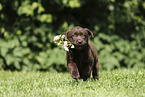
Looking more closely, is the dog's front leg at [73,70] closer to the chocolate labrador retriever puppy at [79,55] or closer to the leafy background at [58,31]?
the chocolate labrador retriever puppy at [79,55]

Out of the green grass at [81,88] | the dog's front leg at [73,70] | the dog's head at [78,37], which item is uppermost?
the dog's head at [78,37]

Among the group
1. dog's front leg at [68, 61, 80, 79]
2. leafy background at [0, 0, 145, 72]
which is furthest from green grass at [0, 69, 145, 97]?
leafy background at [0, 0, 145, 72]

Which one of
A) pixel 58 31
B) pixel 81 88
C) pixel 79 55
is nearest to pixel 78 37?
pixel 79 55

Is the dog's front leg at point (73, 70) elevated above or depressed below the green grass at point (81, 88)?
above

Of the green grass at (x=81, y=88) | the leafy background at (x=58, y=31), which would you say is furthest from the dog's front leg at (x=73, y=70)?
the leafy background at (x=58, y=31)

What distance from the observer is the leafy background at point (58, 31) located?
9.30 m

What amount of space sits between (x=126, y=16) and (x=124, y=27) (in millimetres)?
613

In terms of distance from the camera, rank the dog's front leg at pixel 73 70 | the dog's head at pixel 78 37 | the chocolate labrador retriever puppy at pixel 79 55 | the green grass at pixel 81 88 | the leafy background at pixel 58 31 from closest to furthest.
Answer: the green grass at pixel 81 88, the dog's head at pixel 78 37, the chocolate labrador retriever puppy at pixel 79 55, the dog's front leg at pixel 73 70, the leafy background at pixel 58 31

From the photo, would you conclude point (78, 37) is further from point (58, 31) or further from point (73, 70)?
point (58, 31)

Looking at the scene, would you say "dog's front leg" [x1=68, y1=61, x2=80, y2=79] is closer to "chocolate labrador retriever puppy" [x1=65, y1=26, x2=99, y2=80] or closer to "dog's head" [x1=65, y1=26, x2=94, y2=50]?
"chocolate labrador retriever puppy" [x1=65, y1=26, x2=99, y2=80]

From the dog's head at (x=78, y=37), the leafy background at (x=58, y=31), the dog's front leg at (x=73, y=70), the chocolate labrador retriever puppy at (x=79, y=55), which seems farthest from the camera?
the leafy background at (x=58, y=31)

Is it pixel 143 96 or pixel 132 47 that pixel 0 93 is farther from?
pixel 132 47

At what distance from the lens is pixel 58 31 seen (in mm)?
9680

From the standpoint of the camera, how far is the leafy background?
9.30 meters
